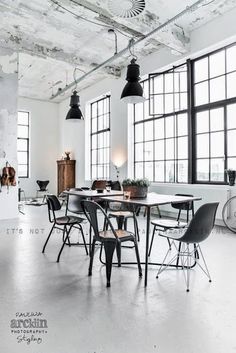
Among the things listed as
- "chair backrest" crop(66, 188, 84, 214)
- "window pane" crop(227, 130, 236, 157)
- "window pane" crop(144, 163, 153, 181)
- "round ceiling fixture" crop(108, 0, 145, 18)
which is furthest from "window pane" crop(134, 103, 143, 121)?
"chair backrest" crop(66, 188, 84, 214)

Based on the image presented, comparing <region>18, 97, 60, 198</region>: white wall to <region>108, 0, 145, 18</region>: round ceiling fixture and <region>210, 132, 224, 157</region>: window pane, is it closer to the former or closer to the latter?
<region>210, 132, 224, 157</region>: window pane

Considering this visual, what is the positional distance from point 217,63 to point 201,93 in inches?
28.0

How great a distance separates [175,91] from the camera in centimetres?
695

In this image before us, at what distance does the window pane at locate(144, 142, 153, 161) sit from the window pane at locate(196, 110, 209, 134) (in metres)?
1.69

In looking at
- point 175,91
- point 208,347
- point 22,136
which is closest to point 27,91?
point 22,136

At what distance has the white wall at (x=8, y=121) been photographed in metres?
6.83

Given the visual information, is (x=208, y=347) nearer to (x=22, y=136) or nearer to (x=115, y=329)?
(x=115, y=329)

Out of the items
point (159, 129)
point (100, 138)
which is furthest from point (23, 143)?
point (159, 129)

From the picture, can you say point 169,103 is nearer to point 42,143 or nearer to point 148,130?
point 148,130

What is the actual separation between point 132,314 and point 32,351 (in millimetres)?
818

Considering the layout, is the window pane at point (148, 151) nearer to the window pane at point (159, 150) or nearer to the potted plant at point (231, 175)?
the window pane at point (159, 150)

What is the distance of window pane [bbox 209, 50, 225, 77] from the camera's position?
598 centimetres

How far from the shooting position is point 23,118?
11.8 meters

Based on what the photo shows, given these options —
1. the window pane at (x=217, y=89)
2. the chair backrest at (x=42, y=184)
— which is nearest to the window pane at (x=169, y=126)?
the window pane at (x=217, y=89)
